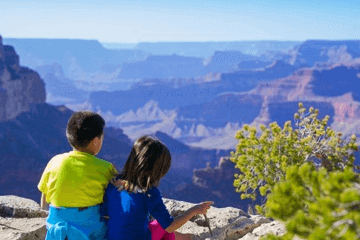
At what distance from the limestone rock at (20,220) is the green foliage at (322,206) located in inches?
181

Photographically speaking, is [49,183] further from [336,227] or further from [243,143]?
[243,143]

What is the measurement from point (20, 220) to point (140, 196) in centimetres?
380

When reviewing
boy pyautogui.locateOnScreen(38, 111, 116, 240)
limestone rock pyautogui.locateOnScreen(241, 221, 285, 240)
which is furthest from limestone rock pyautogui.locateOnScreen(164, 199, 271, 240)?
boy pyautogui.locateOnScreen(38, 111, 116, 240)

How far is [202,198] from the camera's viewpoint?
66.2 meters

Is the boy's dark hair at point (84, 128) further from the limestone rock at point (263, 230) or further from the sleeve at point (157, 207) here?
the limestone rock at point (263, 230)

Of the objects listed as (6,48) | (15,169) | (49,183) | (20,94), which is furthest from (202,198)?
(49,183)

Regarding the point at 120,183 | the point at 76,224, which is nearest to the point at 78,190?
the point at 76,224

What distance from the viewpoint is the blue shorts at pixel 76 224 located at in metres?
4.29

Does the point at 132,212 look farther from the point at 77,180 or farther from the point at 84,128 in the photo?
the point at 84,128

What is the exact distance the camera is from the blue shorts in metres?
4.29

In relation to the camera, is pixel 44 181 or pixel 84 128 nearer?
pixel 84 128

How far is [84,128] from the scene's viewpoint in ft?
13.4

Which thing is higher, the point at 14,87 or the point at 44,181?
the point at 14,87

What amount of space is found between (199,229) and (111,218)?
117 inches
